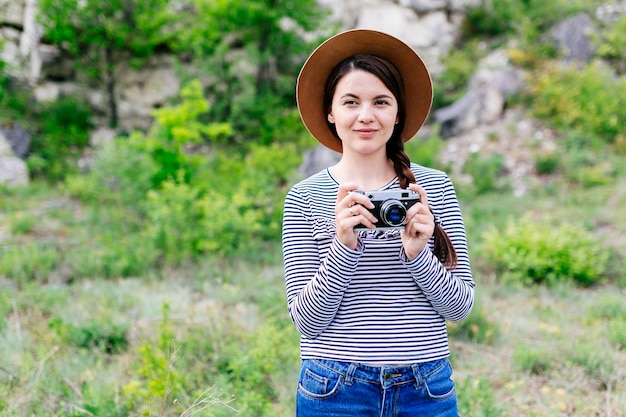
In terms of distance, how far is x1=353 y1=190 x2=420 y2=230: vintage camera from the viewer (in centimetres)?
130

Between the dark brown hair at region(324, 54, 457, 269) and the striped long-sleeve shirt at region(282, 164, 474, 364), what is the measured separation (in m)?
0.05

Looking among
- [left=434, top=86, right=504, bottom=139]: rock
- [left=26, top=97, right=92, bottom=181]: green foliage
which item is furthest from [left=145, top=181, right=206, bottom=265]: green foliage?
[left=434, top=86, right=504, bottom=139]: rock

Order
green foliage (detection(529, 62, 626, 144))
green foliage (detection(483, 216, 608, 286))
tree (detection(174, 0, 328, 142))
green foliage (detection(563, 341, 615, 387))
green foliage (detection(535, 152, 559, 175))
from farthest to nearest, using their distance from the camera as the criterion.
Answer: tree (detection(174, 0, 328, 142)), green foliage (detection(529, 62, 626, 144)), green foliage (detection(535, 152, 559, 175)), green foliage (detection(483, 216, 608, 286)), green foliage (detection(563, 341, 615, 387))

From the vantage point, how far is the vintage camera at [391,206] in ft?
4.26

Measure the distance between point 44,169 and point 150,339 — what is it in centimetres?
955

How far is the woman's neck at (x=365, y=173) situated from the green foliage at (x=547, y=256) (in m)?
3.88

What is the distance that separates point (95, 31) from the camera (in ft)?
42.6

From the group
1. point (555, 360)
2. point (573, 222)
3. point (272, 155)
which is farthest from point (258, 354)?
point (272, 155)

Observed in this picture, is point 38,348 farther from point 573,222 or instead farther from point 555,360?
point 573,222

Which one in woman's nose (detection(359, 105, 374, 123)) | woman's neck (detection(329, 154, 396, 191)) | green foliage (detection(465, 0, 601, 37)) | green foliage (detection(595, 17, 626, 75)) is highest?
green foliage (detection(465, 0, 601, 37))

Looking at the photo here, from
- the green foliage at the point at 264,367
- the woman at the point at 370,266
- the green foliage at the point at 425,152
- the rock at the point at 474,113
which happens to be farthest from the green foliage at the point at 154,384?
the rock at the point at 474,113

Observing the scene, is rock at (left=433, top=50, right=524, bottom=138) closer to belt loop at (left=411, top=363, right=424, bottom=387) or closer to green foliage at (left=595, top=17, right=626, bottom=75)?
green foliage at (left=595, top=17, right=626, bottom=75)

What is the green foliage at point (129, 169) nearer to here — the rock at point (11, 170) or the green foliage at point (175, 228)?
the green foliage at point (175, 228)

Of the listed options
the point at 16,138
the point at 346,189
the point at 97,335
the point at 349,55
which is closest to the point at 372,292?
the point at 346,189
